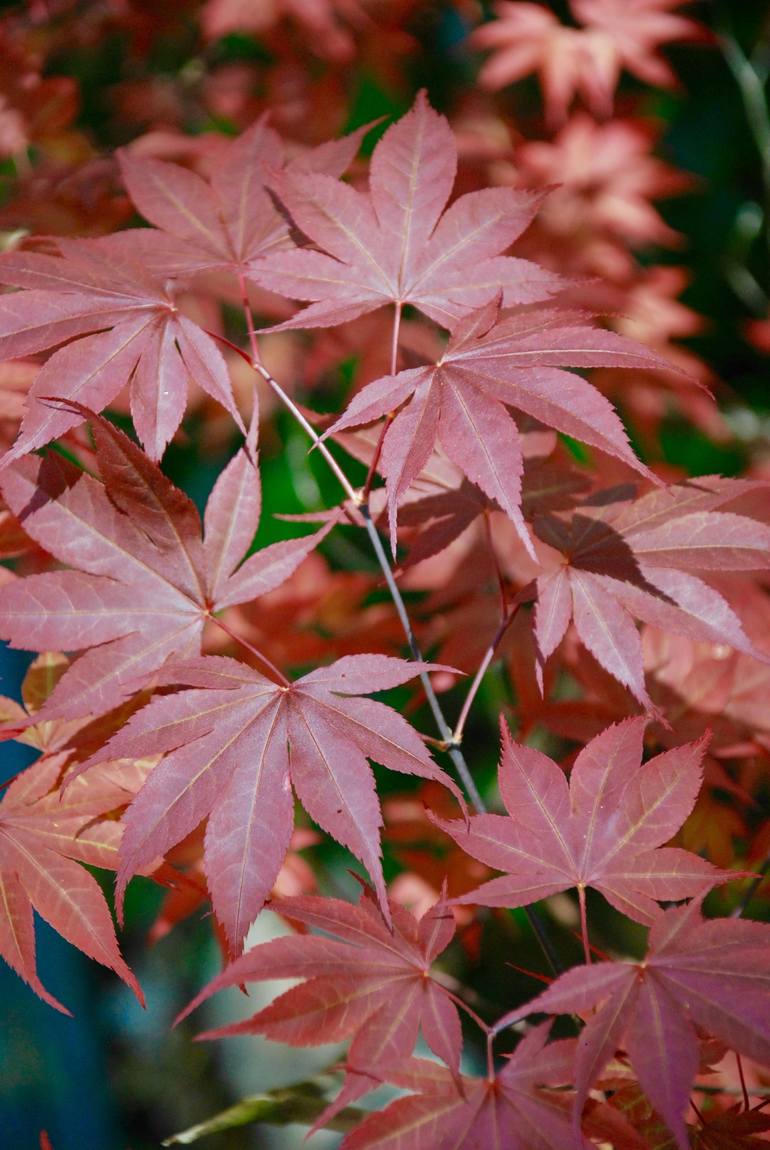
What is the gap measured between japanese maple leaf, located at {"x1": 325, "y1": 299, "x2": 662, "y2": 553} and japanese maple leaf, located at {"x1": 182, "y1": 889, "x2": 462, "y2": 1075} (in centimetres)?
25

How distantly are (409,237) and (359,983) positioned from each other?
0.54 m

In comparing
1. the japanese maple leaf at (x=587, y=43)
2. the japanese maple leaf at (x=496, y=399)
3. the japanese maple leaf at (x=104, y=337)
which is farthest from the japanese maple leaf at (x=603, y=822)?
the japanese maple leaf at (x=587, y=43)

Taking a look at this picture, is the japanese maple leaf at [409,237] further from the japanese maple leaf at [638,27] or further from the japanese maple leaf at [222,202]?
the japanese maple leaf at [638,27]

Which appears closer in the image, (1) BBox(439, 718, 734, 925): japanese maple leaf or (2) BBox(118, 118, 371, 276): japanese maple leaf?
(1) BBox(439, 718, 734, 925): japanese maple leaf

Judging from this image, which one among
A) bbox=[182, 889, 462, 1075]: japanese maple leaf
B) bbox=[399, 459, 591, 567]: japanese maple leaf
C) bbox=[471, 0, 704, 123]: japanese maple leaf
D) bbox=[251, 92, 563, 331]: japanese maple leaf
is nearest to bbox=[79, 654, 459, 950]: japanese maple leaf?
bbox=[182, 889, 462, 1075]: japanese maple leaf

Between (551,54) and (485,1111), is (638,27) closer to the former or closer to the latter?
(551,54)

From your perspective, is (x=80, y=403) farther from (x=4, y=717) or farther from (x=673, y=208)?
(x=673, y=208)

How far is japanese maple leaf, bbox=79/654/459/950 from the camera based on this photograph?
547 millimetres

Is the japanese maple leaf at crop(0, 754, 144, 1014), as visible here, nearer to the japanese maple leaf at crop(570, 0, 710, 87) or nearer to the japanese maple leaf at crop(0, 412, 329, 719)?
the japanese maple leaf at crop(0, 412, 329, 719)

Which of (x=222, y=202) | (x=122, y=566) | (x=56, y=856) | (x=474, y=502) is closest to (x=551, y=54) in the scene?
(x=222, y=202)

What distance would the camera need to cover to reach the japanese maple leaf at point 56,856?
60cm

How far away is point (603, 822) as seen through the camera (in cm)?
60

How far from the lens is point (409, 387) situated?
0.61m

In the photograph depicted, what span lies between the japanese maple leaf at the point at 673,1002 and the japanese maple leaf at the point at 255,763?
13cm
